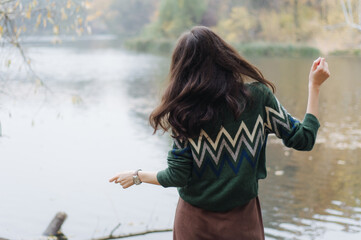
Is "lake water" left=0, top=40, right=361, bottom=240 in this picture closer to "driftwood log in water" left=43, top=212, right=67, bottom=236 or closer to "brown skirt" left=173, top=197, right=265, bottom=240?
"driftwood log in water" left=43, top=212, right=67, bottom=236

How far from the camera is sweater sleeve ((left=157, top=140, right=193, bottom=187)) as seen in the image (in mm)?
1655

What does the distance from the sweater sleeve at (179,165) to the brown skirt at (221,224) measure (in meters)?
0.12

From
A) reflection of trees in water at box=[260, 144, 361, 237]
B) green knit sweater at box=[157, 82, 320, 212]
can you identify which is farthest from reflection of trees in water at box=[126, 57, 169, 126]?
green knit sweater at box=[157, 82, 320, 212]

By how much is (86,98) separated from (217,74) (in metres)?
13.4

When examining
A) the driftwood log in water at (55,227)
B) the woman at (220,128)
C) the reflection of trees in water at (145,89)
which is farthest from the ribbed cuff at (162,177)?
the reflection of trees in water at (145,89)

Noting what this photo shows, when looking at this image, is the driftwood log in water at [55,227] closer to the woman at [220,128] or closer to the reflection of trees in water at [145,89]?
the woman at [220,128]

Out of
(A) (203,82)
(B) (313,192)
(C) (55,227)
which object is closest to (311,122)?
(A) (203,82)

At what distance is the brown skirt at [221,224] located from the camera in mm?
1663

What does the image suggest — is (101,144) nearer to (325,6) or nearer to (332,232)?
(332,232)

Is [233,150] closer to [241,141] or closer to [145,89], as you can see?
[241,141]

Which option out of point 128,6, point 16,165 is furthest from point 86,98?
point 128,6

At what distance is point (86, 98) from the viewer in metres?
14.7

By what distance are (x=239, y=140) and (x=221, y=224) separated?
302 mm

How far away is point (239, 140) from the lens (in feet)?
5.36
